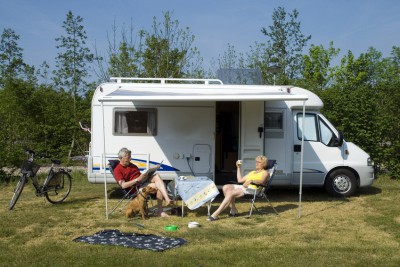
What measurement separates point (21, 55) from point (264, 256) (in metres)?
16.4

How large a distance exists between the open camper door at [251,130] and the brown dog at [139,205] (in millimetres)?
2272

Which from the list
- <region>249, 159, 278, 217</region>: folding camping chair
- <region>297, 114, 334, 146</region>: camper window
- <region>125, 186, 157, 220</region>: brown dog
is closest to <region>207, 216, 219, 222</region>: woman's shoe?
<region>249, 159, 278, 217</region>: folding camping chair

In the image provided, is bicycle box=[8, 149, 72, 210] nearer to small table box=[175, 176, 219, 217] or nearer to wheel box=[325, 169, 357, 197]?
small table box=[175, 176, 219, 217]

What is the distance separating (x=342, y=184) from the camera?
28.9 ft

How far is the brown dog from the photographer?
675 centimetres

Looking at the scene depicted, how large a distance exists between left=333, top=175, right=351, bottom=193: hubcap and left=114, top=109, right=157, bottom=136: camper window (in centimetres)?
354

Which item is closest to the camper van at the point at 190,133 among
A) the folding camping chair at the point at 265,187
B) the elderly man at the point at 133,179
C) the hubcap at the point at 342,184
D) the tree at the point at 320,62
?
the hubcap at the point at 342,184

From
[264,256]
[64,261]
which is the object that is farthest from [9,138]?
[264,256]

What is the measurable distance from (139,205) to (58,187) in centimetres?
215

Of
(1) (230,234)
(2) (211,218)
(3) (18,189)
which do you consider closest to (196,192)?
(2) (211,218)

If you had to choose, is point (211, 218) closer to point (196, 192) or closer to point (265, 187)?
point (196, 192)

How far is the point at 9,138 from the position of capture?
11242mm

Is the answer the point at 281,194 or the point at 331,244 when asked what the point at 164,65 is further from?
the point at 331,244

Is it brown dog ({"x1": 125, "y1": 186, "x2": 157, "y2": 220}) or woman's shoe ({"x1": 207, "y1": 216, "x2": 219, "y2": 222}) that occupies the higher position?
brown dog ({"x1": 125, "y1": 186, "x2": 157, "y2": 220})
